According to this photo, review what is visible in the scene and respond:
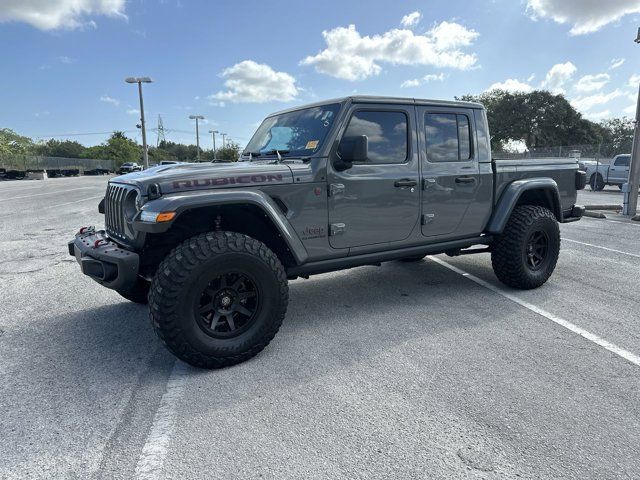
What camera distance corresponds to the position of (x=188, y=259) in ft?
9.57

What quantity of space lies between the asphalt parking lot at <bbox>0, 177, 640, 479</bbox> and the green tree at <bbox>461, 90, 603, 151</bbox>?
176 feet

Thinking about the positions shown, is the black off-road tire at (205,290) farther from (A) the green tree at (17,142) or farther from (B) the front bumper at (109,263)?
(A) the green tree at (17,142)

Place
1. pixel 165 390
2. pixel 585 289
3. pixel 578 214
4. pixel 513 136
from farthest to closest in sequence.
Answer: pixel 513 136 → pixel 578 214 → pixel 585 289 → pixel 165 390

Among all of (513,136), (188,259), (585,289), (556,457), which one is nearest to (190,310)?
(188,259)

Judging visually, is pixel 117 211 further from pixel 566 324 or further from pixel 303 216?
pixel 566 324

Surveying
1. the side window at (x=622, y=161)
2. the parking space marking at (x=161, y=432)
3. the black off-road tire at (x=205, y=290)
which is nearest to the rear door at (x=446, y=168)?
the black off-road tire at (x=205, y=290)

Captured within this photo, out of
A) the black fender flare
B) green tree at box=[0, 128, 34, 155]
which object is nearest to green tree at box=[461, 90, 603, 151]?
the black fender flare

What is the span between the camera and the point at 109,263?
10.0 feet

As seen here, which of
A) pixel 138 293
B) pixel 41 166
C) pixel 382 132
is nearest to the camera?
pixel 382 132

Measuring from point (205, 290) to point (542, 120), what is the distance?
59456 mm

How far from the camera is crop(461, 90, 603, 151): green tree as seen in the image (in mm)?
52719

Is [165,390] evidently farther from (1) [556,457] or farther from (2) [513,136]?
(2) [513,136]

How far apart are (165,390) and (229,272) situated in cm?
86

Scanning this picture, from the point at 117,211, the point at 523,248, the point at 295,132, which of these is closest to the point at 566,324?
the point at 523,248
